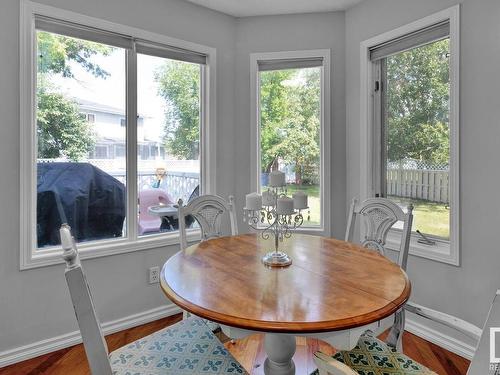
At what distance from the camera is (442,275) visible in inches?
90.0

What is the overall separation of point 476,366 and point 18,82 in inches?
106

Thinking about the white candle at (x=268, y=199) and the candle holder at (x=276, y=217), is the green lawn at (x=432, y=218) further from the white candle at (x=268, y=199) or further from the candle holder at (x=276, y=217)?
the white candle at (x=268, y=199)

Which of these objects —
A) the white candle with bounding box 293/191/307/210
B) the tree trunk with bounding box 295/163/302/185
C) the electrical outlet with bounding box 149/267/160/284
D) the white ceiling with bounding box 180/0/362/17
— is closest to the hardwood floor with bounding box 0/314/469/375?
the electrical outlet with bounding box 149/267/160/284

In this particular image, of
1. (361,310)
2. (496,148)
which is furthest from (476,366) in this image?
(496,148)

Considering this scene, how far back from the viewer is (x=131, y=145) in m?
2.63

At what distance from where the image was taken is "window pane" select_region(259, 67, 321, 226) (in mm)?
3127

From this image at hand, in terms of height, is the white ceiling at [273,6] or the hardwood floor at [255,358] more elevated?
the white ceiling at [273,6]

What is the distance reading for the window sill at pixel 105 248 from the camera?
7.09 ft

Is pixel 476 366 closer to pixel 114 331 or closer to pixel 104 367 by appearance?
pixel 104 367

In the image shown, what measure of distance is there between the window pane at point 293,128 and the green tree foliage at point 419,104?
0.69 metres

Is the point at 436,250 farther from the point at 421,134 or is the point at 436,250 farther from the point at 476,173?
the point at 421,134

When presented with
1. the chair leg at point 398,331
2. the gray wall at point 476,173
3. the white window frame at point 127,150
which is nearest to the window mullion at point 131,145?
the white window frame at point 127,150

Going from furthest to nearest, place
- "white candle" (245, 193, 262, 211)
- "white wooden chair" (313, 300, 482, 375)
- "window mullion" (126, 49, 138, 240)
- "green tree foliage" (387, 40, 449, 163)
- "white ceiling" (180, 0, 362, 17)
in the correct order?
"white ceiling" (180, 0, 362, 17)
"window mullion" (126, 49, 138, 240)
"green tree foliage" (387, 40, 449, 163)
"white candle" (245, 193, 262, 211)
"white wooden chair" (313, 300, 482, 375)

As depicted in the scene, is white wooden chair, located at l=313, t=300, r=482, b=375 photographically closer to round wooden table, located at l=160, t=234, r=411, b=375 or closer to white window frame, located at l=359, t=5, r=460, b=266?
round wooden table, located at l=160, t=234, r=411, b=375
